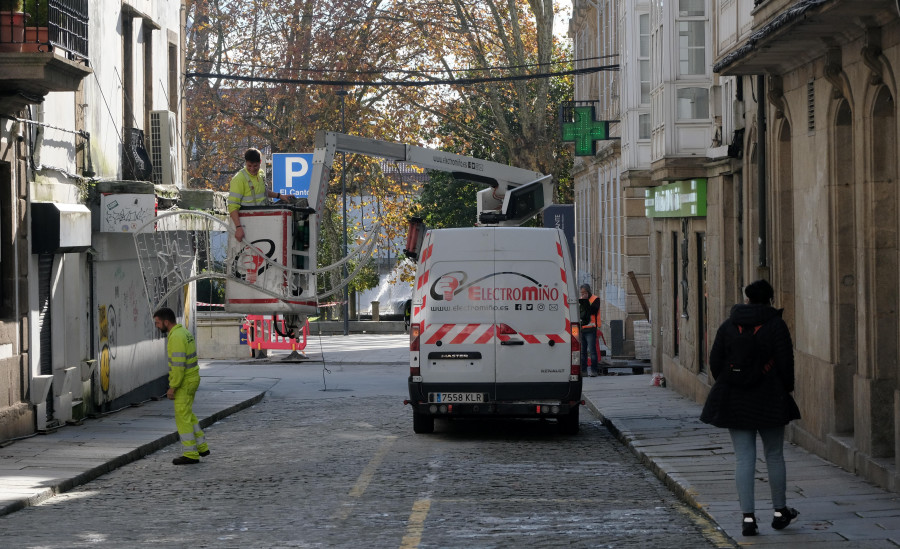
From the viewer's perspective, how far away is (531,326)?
15812 millimetres

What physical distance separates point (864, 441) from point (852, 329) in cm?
166

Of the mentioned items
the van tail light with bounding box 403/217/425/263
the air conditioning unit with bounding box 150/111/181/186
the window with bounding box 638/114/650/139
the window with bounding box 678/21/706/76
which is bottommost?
the van tail light with bounding box 403/217/425/263

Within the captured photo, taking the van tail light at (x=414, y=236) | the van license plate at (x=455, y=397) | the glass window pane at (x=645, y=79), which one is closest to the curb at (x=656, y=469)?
the van license plate at (x=455, y=397)

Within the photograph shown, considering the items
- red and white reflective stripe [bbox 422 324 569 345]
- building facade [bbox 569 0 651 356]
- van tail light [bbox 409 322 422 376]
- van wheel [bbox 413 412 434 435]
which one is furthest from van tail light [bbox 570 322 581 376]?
building facade [bbox 569 0 651 356]

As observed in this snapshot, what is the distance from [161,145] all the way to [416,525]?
14739mm

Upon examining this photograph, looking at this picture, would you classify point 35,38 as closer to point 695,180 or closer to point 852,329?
point 852,329

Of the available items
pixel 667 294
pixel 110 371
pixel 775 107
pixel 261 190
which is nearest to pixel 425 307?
pixel 261 190

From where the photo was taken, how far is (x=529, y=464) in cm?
1387

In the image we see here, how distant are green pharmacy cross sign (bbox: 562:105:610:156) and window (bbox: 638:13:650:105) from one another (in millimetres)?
7912

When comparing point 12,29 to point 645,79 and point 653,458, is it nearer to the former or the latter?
point 653,458

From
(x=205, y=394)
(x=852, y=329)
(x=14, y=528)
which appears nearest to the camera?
(x=14, y=528)

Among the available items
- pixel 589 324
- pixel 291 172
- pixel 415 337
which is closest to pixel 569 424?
pixel 415 337

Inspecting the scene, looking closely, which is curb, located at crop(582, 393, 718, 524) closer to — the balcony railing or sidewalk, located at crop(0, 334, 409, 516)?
sidewalk, located at crop(0, 334, 409, 516)

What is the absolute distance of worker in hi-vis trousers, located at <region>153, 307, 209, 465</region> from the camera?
46.8 feet
